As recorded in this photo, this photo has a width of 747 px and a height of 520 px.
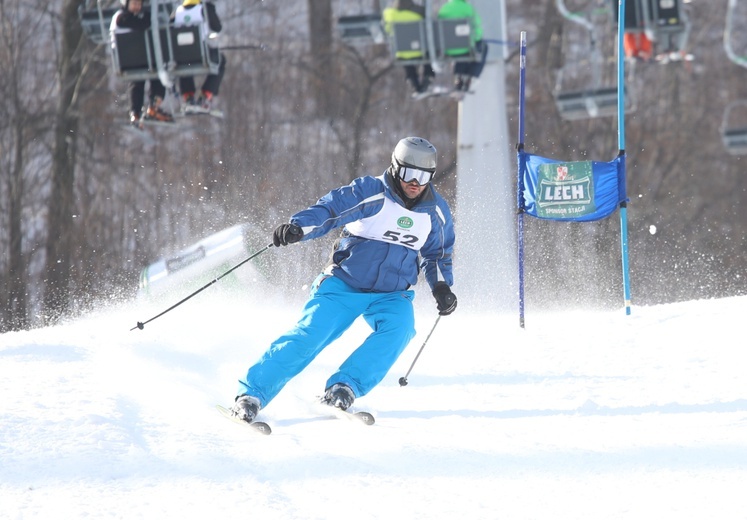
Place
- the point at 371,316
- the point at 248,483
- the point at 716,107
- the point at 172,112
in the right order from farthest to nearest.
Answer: the point at 716,107, the point at 172,112, the point at 371,316, the point at 248,483

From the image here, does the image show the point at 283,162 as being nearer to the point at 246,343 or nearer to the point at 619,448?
the point at 246,343

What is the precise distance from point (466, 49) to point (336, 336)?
6379 mm

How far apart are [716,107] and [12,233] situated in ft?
55.6

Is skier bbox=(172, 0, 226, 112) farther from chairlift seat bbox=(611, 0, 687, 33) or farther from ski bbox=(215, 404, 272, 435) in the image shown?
ski bbox=(215, 404, 272, 435)

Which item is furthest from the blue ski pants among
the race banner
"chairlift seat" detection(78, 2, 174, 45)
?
"chairlift seat" detection(78, 2, 174, 45)

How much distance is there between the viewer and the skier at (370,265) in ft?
16.4

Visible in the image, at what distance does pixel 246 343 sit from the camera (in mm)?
7238

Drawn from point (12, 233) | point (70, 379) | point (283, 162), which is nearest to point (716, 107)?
point (283, 162)

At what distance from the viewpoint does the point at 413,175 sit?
5.14 m

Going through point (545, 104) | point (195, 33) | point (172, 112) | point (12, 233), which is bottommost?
point (12, 233)

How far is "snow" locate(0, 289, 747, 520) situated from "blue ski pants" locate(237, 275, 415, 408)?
8.1 inches

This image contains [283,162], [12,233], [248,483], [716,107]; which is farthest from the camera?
[716,107]

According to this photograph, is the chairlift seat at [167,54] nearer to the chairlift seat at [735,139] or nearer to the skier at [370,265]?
the chairlift seat at [735,139]

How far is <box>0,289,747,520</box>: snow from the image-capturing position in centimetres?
360
